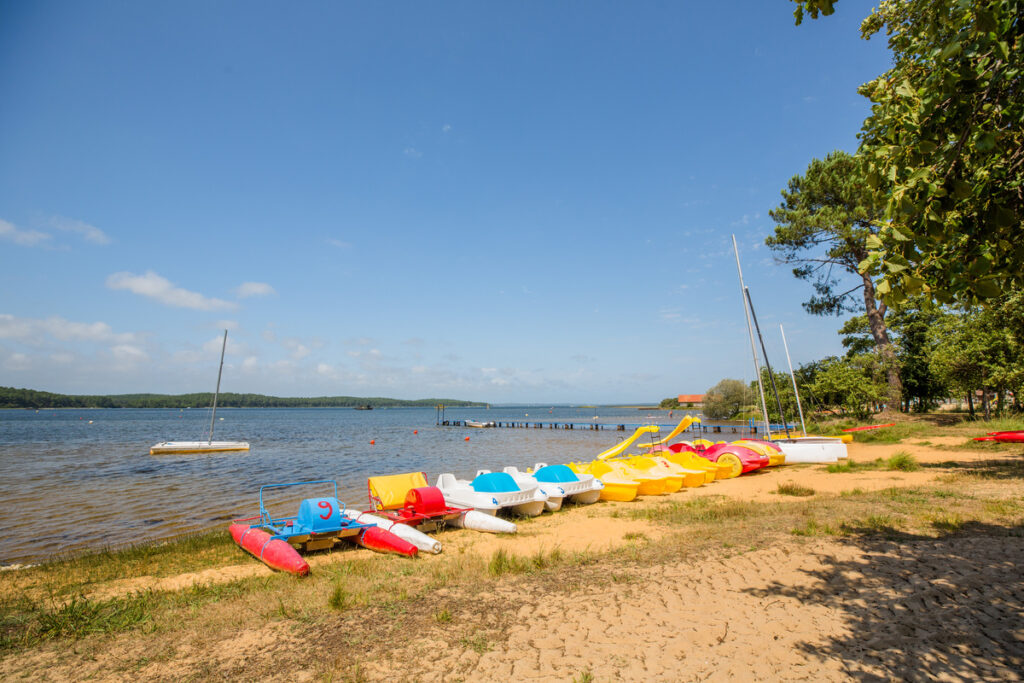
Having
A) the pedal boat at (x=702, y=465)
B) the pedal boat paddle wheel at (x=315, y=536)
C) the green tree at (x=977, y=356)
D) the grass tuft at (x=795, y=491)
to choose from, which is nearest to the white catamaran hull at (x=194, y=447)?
the pedal boat paddle wheel at (x=315, y=536)

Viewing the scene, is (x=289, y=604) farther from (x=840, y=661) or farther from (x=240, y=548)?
(x=840, y=661)

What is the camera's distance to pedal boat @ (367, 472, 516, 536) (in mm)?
11602

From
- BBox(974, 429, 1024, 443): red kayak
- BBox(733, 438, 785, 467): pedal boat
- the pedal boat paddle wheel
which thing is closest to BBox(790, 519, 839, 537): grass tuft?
the pedal boat paddle wheel

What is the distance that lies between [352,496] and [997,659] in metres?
17.7

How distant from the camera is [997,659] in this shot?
4293mm

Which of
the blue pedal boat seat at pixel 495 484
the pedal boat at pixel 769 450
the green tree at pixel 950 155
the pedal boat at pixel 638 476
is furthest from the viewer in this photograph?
the pedal boat at pixel 769 450

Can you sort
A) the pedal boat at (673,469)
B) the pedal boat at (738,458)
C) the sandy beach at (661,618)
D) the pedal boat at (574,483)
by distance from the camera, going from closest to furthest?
the sandy beach at (661,618) < the pedal boat at (574,483) < the pedal boat at (673,469) < the pedal boat at (738,458)

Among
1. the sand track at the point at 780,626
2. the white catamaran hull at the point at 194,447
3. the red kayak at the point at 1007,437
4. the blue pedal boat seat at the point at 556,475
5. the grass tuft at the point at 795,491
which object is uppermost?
the red kayak at the point at 1007,437

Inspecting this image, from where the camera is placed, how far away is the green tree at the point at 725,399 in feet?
237

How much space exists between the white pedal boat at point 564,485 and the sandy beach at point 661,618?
4831 millimetres

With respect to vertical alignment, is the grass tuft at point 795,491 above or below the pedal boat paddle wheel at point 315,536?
above

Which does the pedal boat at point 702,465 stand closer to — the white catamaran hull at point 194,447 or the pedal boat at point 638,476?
the pedal boat at point 638,476

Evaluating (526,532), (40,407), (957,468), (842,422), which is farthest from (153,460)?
(40,407)

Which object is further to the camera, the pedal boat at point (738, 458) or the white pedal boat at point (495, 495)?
the pedal boat at point (738, 458)
